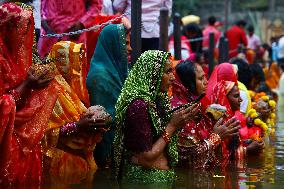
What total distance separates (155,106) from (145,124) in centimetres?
23

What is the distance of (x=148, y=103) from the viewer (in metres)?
6.99

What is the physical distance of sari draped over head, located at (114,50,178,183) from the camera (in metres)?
7.04

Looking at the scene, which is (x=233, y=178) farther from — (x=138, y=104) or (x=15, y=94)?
(x=15, y=94)

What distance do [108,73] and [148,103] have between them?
1.30 meters

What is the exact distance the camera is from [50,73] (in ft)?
22.6

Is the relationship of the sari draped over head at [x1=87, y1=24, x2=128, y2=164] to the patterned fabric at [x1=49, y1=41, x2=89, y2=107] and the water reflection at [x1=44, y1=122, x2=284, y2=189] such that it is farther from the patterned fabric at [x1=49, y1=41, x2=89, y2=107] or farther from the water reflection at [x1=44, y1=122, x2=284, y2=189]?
the water reflection at [x1=44, y1=122, x2=284, y2=189]

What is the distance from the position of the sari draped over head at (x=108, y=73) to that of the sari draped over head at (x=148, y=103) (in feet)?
2.90

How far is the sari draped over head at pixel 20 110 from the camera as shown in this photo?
22.3 ft

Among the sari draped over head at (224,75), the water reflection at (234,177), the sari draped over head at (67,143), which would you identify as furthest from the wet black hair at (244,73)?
the sari draped over head at (67,143)

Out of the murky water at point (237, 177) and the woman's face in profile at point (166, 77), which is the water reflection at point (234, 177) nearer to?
the murky water at point (237, 177)

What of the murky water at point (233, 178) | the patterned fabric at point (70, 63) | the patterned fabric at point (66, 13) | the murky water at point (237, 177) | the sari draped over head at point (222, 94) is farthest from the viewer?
the patterned fabric at point (66, 13)

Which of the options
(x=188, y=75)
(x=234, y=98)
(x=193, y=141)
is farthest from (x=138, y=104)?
(x=234, y=98)

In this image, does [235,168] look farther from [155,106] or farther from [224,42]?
[224,42]

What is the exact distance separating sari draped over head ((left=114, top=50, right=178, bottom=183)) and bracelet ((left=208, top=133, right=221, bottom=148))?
90cm
